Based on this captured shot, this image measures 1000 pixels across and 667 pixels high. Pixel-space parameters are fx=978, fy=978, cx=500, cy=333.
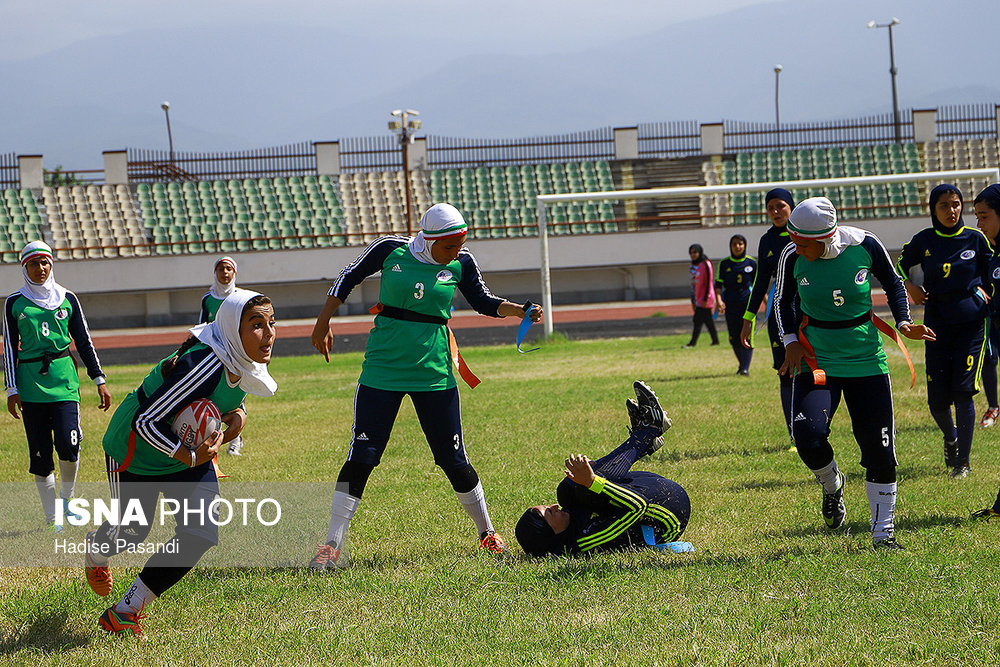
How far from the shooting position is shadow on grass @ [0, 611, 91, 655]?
4.52 m

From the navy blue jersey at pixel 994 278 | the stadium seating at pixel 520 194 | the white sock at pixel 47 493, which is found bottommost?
the white sock at pixel 47 493

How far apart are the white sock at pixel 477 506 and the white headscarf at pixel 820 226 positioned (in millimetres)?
2439

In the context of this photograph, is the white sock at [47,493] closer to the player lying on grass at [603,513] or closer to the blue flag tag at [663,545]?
the player lying on grass at [603,513]

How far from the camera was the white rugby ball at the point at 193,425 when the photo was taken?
13.6ft

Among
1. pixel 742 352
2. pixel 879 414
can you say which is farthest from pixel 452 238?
pixel 742 352

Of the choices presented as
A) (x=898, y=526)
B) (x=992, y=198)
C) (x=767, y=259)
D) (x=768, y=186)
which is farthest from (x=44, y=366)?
(x=768, y=186)

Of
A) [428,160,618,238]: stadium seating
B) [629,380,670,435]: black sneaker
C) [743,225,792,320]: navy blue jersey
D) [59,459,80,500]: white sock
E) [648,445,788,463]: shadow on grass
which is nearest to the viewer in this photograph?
[629,380,670,435]: black sneaker

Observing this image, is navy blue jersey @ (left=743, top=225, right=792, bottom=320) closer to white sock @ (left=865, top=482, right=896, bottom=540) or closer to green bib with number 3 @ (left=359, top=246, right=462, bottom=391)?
white sock @ (left=865, top=482, right=896, bottom=540)

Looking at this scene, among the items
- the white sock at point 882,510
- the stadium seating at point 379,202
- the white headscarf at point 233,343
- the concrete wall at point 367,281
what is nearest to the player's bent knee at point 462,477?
the white headscarf at point 233,343

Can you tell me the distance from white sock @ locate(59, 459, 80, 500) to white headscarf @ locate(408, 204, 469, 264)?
3596 millimetres

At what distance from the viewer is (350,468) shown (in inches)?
228

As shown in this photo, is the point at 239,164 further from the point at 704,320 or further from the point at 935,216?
the point at 935,216

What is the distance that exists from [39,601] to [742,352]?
11.4 metres

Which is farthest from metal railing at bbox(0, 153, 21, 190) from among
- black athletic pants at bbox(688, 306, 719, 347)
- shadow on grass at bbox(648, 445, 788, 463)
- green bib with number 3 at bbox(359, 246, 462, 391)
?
green bib with number 3 at bbox(359, 246, 462, 391)
